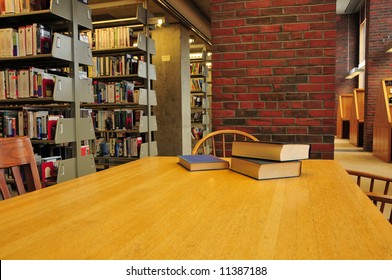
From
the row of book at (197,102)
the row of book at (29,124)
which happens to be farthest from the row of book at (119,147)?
the row of book at (197,102)

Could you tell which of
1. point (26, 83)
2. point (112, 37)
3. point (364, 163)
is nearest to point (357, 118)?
point (364, 163)

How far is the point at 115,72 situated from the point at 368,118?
6.44m

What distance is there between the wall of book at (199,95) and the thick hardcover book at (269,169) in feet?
20.6

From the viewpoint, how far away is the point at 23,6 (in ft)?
11.5

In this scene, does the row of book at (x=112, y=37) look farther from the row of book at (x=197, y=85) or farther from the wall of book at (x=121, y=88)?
the row of book at (x=197, y=85)

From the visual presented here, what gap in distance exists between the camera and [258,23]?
278 cm

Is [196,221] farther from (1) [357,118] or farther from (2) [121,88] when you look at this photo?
(1) [357,118]

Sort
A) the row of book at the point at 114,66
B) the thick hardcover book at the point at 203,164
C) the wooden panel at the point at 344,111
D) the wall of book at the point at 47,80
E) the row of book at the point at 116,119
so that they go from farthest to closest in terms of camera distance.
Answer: the wooden panel at the point at 344,111, the row of book at the point at 116,119, the row of book at the point at 114,66, the wall of book at the point at 47,80, the thick hardcover book at the point at 203,164

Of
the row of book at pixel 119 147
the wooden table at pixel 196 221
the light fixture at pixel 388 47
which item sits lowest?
the row of book at pixel 119 147

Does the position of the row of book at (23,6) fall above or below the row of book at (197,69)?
above

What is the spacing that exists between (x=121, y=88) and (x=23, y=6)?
66.4 inches

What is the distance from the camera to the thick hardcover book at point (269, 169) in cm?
113

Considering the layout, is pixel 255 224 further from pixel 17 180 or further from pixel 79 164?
pixel 79 164
